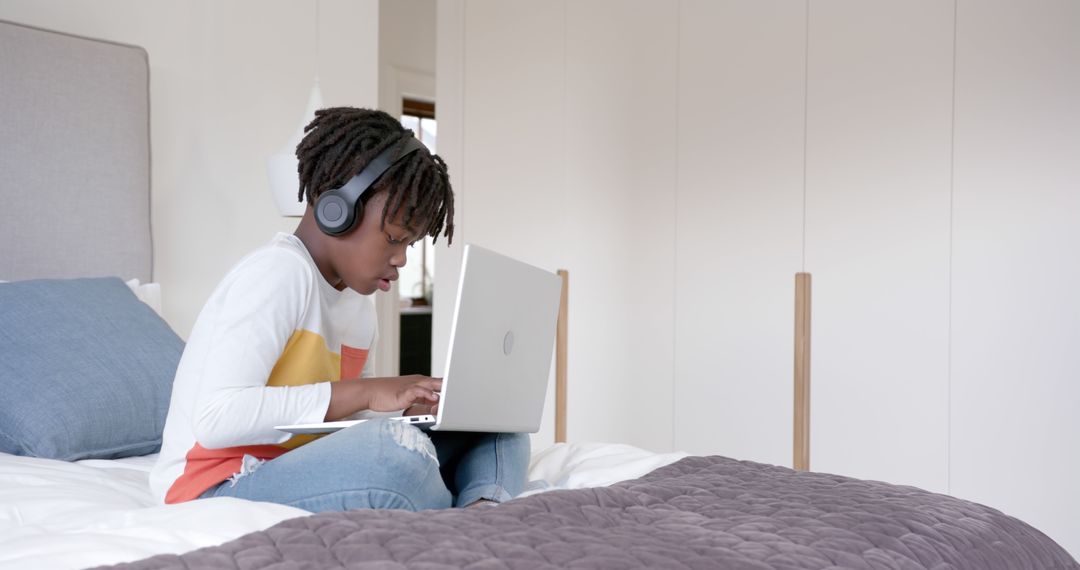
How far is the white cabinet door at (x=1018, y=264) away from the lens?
2.69 meters

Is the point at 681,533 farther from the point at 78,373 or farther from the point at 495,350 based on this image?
the point at 78,373

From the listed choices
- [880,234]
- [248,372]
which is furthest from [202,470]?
[880,234]

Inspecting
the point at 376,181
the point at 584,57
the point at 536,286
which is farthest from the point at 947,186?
the point at 376,181

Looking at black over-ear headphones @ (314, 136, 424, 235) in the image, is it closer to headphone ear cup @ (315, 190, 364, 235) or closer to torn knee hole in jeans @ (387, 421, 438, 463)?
headphone ear cup @ (315, 190, 364, 235)

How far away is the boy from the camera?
1.27m

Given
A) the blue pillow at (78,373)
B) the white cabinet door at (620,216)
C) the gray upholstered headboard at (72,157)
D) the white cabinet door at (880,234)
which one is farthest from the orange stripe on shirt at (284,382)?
the white cabinet door at (620,216)

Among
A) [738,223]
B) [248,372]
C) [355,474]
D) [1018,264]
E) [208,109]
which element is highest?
[208,109]

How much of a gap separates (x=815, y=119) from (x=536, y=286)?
6.28 feet

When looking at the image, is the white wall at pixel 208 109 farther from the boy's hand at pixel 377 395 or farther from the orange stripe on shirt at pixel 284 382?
the boy's hand at pixel 377 395

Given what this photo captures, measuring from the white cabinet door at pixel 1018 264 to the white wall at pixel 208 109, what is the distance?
2.02m

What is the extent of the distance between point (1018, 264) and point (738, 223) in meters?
0.93

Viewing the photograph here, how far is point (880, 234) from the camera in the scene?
3.03 metres

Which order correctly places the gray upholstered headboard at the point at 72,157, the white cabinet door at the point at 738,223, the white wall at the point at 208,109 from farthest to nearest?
1. the white cabinet door at the point at 738,223
2. the white wall at the point at 208,109
3. the gray upholstered headboard at the point at 72,157

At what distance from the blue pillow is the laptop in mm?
655
